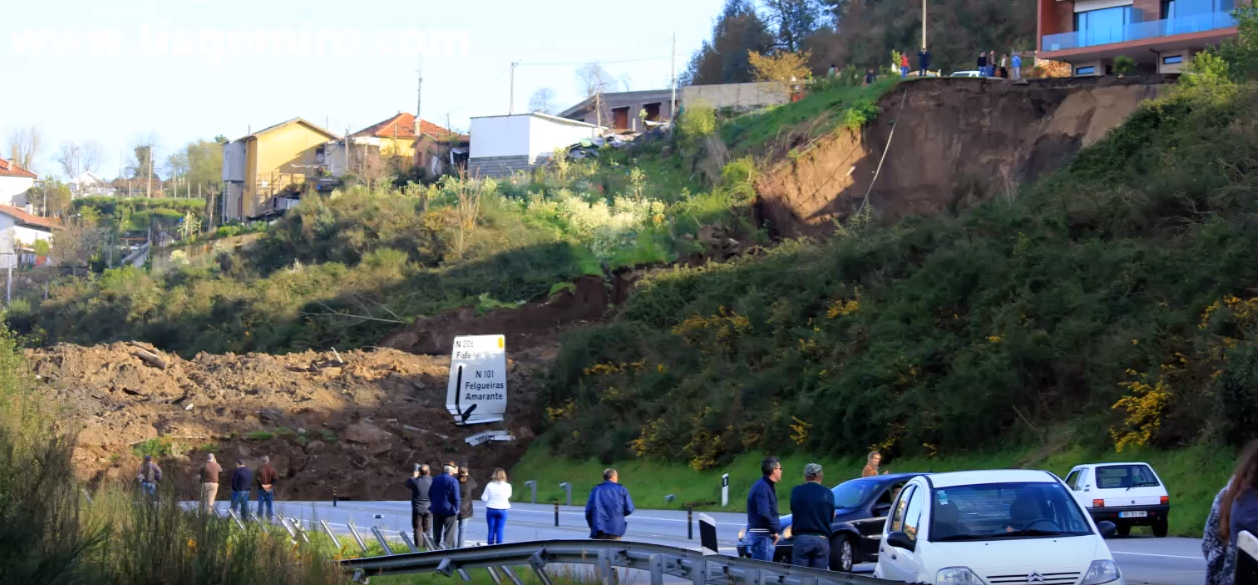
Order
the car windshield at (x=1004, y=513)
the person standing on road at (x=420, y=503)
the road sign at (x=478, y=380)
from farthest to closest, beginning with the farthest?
the road sign at (x=478, y=380) → the person standing on road at (x=420, y=503) → the car windshield at (x=1004, y=513)

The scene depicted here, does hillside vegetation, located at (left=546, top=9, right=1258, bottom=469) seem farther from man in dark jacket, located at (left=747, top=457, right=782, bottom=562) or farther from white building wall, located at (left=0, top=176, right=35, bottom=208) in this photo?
white building wall, located at (left=0, top=176, right=35, bottom=208)

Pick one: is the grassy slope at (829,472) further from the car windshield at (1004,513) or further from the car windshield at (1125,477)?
the car windshield at (1004,513)

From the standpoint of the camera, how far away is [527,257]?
66312mm

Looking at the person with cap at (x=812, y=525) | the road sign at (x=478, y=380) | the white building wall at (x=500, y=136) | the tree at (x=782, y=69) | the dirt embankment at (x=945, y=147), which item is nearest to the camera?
the person with cap at (x=812, y=525)

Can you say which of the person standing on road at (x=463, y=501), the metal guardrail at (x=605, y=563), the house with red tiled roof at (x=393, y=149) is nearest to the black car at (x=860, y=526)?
the metal guardrail at (x=605, y=563)

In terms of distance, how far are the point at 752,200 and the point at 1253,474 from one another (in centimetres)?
5348

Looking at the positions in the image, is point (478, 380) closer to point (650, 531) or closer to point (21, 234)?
point (650, 531)

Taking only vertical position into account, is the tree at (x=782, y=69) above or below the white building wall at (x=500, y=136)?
above

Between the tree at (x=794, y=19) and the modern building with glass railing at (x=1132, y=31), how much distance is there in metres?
38.4

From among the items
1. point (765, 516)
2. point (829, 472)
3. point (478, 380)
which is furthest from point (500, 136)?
point (765, 516)

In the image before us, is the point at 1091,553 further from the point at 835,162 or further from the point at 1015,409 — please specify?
the point at 835,162

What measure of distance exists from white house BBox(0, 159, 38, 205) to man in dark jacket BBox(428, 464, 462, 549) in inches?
4822

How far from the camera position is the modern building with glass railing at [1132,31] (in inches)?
2153

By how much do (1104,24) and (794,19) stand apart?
43.7 m
